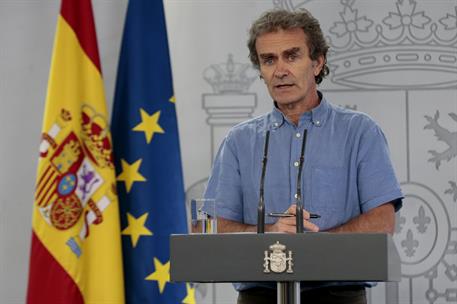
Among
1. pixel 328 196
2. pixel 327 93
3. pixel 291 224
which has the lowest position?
pixel 291 224

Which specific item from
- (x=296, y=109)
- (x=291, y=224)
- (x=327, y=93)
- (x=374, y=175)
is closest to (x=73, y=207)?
(x=327, y=93)

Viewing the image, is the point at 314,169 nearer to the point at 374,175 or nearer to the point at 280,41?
the point at 374,175

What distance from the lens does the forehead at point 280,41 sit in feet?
10.7

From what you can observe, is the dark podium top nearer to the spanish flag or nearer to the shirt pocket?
the shirt pocket

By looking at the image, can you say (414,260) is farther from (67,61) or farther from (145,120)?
(67,61)

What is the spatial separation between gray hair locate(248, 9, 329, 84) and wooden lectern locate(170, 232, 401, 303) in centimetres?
111

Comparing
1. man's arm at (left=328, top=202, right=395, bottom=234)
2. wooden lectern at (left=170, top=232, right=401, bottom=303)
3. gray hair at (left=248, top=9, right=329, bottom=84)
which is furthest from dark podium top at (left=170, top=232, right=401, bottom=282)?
gray hair at (left=248, top=9, right=329, bottom=84)

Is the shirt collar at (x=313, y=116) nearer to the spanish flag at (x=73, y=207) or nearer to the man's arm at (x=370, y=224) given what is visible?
the man's arm at (x=370, y=224)

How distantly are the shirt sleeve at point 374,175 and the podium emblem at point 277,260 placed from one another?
30.3 inches

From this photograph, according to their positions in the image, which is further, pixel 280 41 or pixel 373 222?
pixel 280 41

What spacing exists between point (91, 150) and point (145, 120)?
0.32 metres

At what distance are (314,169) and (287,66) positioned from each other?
40 centimetres

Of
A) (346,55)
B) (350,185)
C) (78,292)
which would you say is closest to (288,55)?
(350,185)

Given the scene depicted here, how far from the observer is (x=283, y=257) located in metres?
2.37
